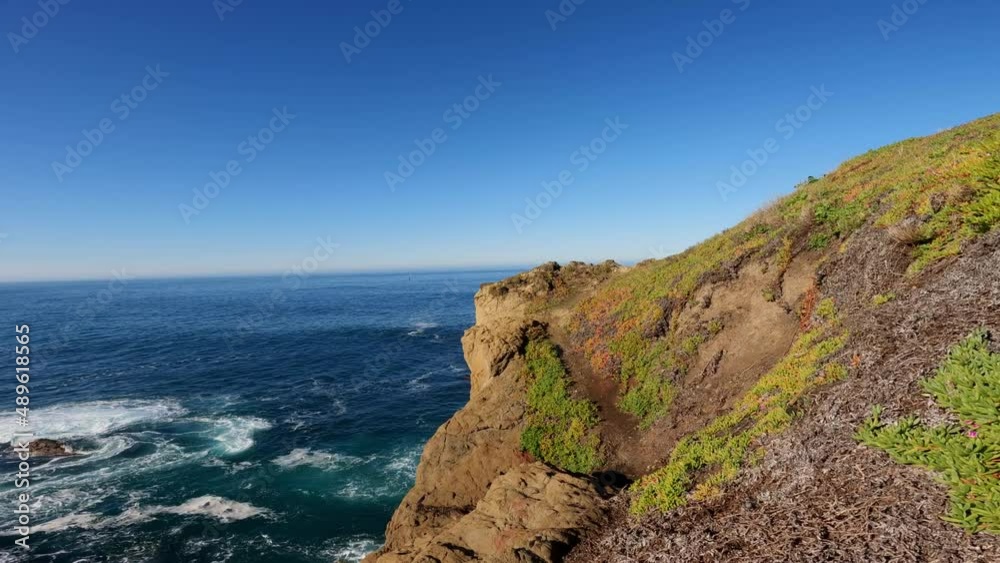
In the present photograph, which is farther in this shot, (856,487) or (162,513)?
(162,513)

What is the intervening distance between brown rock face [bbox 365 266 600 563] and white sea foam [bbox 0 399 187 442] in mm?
30121

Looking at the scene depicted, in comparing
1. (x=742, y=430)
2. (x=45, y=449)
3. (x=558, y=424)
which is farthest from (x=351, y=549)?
(x=45, y=449)

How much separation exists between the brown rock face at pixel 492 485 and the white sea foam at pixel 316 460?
35.7 feet

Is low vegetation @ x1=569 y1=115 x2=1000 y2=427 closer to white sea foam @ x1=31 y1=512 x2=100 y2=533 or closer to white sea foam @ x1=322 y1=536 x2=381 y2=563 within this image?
white sea foam @ x1=322 y1=536 x2=381 y2=563

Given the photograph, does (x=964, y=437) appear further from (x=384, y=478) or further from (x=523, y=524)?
(x=384, y=478)

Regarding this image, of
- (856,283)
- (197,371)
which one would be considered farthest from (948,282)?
(197,371)

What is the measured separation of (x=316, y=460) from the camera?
31.2 meters

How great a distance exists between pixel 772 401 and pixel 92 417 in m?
50.5

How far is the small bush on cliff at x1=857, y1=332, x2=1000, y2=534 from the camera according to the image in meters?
Result: 5.77

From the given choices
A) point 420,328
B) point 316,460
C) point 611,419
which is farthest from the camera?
point 420,328

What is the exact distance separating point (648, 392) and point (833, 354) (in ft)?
30.1

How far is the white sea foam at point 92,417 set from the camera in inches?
1389

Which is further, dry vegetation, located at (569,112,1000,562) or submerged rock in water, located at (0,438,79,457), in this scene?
submerged rock in water, located at (0,438,79,457)

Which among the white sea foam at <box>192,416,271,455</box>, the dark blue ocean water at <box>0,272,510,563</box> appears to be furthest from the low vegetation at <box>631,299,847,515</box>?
the white sea foam at <box>192,416,271,455</box>
